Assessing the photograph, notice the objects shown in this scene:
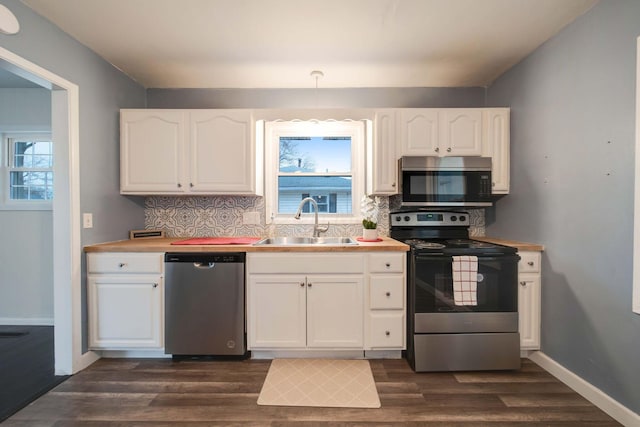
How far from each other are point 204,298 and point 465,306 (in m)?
1.94

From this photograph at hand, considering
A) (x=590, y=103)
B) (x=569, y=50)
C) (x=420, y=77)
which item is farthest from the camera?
(x=420, y=77)

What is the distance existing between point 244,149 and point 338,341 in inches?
69.8

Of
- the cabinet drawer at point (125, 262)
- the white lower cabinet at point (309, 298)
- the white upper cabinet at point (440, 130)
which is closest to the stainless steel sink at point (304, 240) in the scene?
the white lower cabinet at point (309, 298)

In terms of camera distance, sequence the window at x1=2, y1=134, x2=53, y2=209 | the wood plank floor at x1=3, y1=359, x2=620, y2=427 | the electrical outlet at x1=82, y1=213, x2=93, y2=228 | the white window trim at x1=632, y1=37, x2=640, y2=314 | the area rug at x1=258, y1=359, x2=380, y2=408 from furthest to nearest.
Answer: the window at x1=2, y1=134, x2=53, y2=209
the electrical outlet at x1=82, y1=213, x2=93, y2=228
the area rug at x1=258, y1=359, x2=380, y2=408
the wood plank floor at x1=3, y1=359, x2=620, y2=427
the white window trim at x1=632, y1=37, x2=640, y2=314

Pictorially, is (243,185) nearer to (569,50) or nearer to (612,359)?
(569,50)

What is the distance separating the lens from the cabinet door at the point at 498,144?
233 cm

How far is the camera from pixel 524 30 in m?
1.86

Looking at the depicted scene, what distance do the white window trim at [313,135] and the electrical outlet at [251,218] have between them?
0.34 ft

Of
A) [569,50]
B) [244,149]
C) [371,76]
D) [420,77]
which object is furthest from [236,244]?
[569,50]

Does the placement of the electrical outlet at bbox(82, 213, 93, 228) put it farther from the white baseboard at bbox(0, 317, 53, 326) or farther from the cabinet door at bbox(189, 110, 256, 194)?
the white baseboard at bbox(0, 317, 53, 326)

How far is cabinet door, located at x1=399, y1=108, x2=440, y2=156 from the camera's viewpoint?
235cm

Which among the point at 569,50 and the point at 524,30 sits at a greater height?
the point at 524,30

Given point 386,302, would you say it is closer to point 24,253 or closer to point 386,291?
point 386,291

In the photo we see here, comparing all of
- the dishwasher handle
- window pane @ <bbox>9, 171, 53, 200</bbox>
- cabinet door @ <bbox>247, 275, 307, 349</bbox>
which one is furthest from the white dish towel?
window pane @ <bbox>9, 171, 53, 200</bbox>
